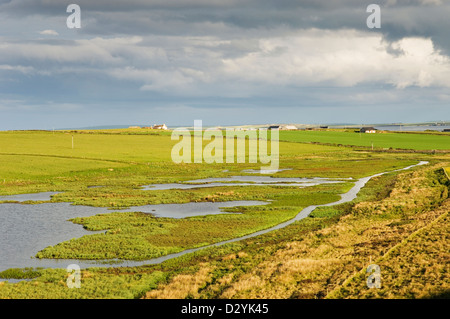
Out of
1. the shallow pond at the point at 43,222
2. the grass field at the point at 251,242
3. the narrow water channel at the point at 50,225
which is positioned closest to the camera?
the grass field at the point at 251,242

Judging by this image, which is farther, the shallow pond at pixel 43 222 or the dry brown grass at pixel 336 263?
the shallow pond at pixel 43 222

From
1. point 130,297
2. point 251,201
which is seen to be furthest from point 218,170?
point 130,297

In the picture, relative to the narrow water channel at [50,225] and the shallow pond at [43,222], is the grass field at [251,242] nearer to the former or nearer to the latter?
the narrow water channel at [50,225]

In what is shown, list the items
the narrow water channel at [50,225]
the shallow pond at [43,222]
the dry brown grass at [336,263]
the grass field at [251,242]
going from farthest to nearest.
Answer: the shallow pond at [43,222] → the narrow water channel at [50,225] → the grass field at [251,242] → the dry brown grass at [336,263]

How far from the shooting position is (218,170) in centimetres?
8506

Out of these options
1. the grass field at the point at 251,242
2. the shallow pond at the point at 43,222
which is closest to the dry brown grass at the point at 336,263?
the grass field at the point at 251,242

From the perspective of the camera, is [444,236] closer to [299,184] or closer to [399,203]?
[399,203]

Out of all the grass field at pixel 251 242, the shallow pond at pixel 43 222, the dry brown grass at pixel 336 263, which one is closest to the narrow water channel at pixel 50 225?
the shallow pond at pixel 43 222

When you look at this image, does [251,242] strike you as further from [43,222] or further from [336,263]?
[43,222]

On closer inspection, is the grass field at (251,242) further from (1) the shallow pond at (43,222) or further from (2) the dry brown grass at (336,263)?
(1) the shallow pond at (43,222)

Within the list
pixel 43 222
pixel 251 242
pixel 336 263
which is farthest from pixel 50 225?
pixel 336 263

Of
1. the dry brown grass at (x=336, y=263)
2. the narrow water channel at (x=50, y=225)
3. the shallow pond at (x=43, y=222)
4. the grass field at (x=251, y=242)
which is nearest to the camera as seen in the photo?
the dry brown grass at (x=336, y=263)
